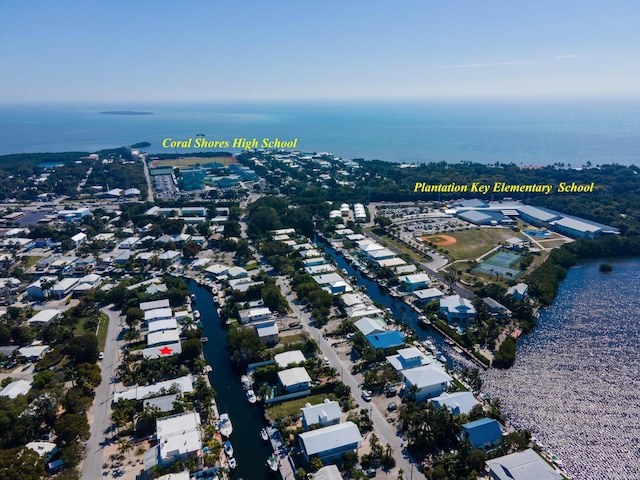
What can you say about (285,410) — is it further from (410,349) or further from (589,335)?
(589,335)

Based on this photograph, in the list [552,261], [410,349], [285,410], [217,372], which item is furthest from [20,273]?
[552,261]

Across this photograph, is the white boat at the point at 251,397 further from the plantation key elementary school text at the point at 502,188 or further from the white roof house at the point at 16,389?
the plantation key elementary school text at the point at 502,188

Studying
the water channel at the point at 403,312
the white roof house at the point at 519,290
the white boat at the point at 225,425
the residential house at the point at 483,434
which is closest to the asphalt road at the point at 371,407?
the residential house at the point at 483,434

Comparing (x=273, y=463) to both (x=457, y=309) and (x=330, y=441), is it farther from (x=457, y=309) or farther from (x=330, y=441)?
(x=457, y=309)

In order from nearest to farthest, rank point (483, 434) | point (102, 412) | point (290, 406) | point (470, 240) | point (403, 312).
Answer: point (483, 434) → point (102, 412) → point (290, 406) → point (403, 312) → point (470, 240)

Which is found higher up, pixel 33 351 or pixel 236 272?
pixel 236 272

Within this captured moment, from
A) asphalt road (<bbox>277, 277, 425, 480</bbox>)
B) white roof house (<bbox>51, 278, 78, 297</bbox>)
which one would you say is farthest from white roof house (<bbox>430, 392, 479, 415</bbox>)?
white roof house (<bbox>51, 278, 78, 297</bbox>)

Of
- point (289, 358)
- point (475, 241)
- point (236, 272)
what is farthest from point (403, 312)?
point (475, 241)
